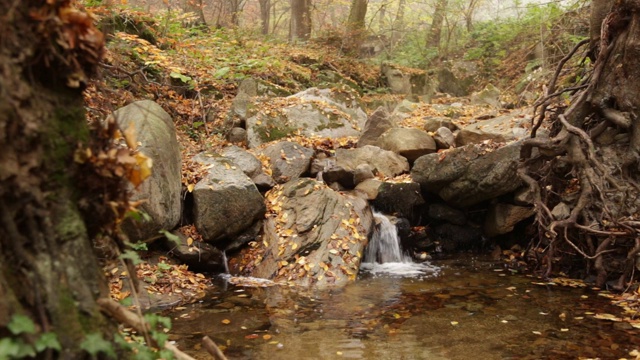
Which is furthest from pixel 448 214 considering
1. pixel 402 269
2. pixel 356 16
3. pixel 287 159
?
pixel 356 16

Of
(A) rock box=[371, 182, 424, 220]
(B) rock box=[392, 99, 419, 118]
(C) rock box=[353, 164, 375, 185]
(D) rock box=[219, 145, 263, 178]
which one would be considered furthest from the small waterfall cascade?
(B) rock box=[392, 99, 419, 118]

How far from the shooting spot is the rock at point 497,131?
33.0ft

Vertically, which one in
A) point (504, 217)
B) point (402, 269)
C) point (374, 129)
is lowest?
point (402, 269)

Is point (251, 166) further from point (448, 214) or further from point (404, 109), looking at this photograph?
point (404, 109)

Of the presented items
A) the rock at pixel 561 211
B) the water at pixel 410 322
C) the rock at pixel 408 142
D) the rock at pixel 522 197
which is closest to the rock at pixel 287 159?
the rock at pixel 408 142

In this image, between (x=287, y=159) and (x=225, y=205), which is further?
(x=287, y=159)

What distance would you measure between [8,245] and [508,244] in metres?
9.15

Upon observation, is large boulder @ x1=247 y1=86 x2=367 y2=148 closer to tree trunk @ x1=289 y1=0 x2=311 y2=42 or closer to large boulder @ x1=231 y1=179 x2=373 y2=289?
large boulder @ x1=231 y1=179 x2=373 y2=289

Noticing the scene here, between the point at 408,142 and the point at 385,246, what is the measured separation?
9.36 ft

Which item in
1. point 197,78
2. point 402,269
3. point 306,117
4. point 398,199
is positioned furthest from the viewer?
point 306,117

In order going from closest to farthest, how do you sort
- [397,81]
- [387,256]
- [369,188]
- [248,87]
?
[387,256] < [369,188] < [248,87] < [397,81]

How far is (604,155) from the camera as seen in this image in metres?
7.46

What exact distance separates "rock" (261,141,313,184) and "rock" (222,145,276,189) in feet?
1.20

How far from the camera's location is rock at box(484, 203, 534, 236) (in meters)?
9.00
